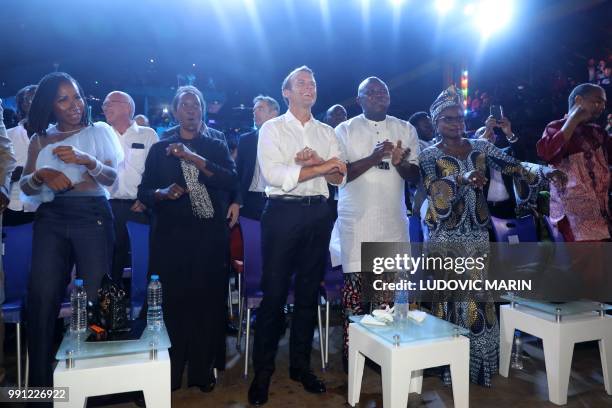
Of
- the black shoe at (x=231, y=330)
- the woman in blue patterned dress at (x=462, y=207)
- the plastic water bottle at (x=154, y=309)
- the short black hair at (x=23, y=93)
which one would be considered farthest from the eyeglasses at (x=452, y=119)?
the short black hair at (x=23, y=93)

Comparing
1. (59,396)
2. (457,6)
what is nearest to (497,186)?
(59,396)

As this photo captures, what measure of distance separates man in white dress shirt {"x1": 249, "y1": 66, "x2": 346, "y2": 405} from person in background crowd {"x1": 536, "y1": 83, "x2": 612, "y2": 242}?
1.70m

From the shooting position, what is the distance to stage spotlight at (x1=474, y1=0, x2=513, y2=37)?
23.8 ft

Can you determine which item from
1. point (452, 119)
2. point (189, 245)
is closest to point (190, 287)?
point (189, 245)

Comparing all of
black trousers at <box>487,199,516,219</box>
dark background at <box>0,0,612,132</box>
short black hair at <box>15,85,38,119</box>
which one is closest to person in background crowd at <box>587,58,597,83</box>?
dark background at <box>0,0,612,132</box>

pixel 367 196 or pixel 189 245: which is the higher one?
pixel 367 196

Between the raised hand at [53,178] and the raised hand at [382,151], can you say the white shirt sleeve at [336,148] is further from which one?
the raised hand at [53,178]

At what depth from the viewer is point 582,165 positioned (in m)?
3.31

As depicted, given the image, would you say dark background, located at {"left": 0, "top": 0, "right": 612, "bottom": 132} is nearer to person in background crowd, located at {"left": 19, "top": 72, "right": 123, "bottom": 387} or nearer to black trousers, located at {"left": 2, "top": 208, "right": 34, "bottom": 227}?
black trousers, located at {"left": 2, "top": 208, "right": 34, "bottom": 227}

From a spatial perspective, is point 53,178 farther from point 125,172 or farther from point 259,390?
point 259,390

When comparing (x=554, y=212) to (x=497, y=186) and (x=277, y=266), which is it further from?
(x=277, y=266)

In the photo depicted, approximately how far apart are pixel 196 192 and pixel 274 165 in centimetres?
49

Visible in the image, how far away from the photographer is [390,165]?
301 centimetres

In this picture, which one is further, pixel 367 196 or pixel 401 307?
pixel 367 196
